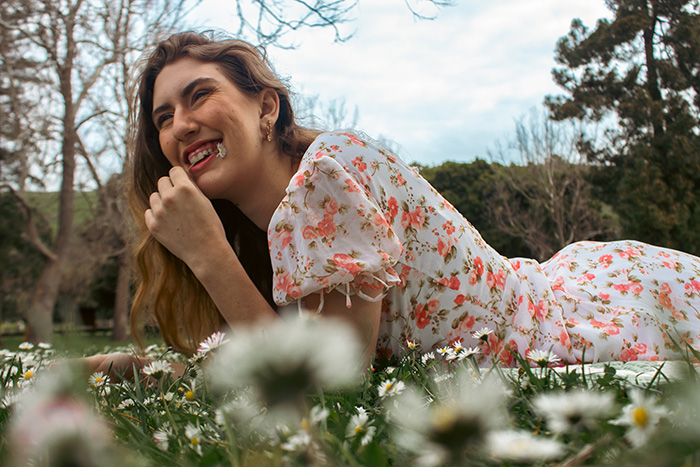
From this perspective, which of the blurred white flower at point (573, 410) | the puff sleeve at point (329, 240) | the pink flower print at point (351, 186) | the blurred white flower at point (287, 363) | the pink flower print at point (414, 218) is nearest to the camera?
the blurred white flower at point (287, 363)

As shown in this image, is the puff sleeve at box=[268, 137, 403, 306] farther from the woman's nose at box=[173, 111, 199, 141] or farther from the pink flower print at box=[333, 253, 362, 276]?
the woman's nose at box=[173, 111, 199, 141]

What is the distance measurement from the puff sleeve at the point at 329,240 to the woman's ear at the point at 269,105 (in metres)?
0.81

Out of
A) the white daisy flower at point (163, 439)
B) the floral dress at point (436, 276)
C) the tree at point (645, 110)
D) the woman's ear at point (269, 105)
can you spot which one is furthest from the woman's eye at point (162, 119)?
the tree at point (645, 110)

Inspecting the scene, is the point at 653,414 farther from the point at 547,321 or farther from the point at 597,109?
the point at 597,109

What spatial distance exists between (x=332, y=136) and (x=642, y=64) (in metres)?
22.3

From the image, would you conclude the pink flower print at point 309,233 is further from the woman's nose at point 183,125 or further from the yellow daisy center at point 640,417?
the yellow daisy center at point 640,417

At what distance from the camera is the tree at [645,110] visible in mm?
17766

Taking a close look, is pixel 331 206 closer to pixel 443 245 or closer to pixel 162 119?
pixel 443 245

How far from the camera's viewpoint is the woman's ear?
263cm

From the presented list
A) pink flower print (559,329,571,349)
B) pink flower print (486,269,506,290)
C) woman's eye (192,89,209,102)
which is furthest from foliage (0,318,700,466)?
woman's eye (192,89,209,102)

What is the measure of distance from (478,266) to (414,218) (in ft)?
1.14

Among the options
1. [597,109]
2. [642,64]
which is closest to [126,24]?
[597,109]

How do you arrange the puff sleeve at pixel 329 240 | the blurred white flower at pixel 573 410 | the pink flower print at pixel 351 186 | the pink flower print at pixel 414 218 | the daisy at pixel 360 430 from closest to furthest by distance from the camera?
1. the blurred white flower at pixel 573 410
2. the daisy at pixel 360 430
3. the puff sleeve at pixel 329 240
4. the pink flower print at pixel 351 186
5. the pink flower print at pixel 414 218

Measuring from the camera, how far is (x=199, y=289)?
2975 mm
